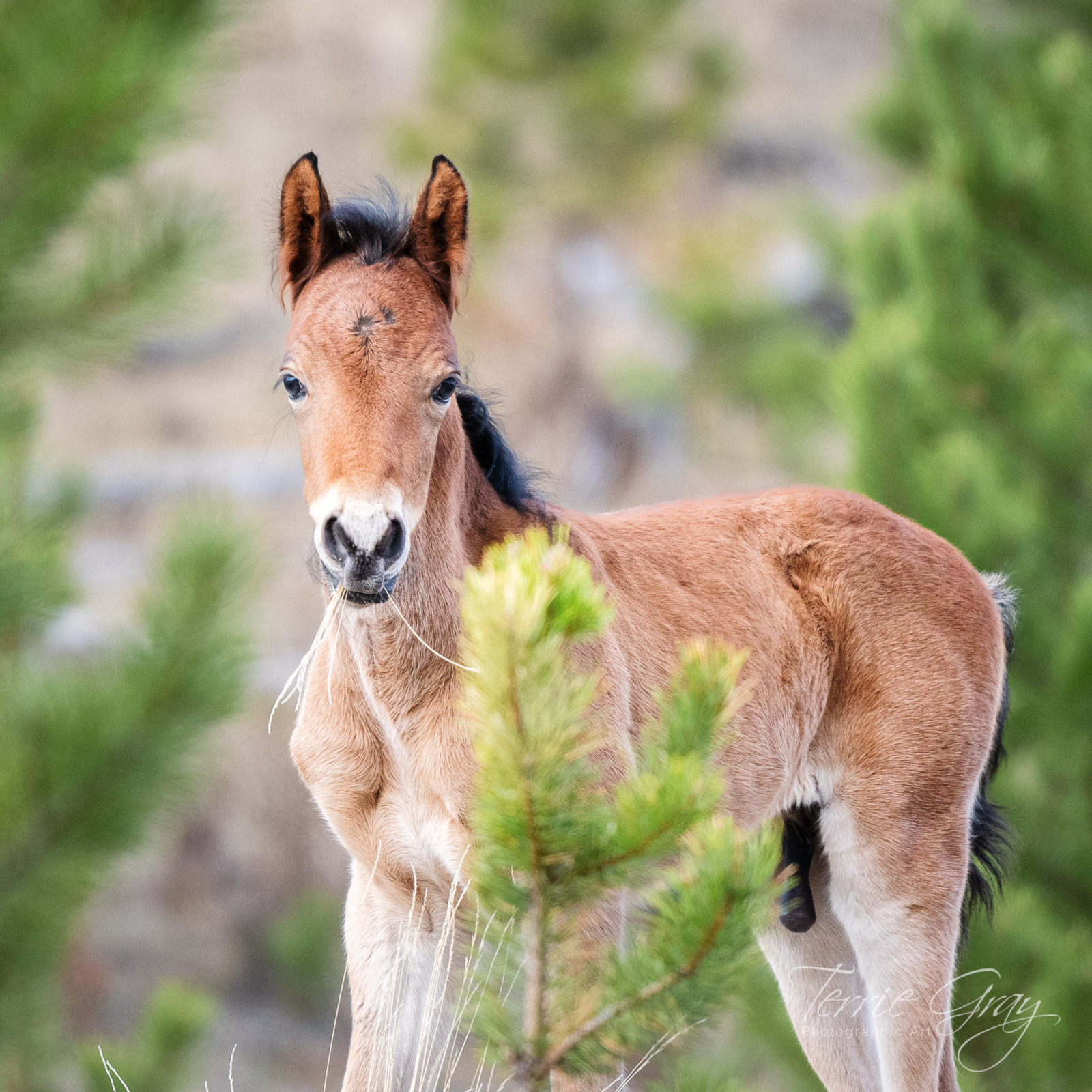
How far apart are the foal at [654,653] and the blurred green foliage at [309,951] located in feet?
29.7

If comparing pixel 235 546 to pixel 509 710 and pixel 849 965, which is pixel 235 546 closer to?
pixel 849 965

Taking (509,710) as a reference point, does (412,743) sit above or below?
below

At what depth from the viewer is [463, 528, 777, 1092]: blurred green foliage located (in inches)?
57.8

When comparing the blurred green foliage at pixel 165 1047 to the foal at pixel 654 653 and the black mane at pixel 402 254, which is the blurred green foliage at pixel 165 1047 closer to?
the foal at pixel 654 653

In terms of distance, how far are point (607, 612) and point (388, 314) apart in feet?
4.16

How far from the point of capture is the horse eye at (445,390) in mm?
2576

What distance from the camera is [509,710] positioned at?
149cm

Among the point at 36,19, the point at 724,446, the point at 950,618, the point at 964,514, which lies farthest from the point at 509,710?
the point at 724,446

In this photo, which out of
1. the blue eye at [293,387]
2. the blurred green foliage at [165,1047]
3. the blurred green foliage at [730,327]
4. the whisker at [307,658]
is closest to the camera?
the whisker at [307,658]

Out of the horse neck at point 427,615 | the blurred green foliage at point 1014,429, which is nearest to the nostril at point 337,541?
the horse neck at point 427,615

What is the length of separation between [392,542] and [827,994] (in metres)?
1.86

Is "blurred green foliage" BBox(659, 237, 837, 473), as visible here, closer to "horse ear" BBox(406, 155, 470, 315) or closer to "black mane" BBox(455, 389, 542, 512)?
"black mane" BBox(455, 389, 542, 512)

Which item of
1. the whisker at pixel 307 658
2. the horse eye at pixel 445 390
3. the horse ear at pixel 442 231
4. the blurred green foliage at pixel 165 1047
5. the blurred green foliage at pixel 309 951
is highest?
the horse ear at pixel 442 231

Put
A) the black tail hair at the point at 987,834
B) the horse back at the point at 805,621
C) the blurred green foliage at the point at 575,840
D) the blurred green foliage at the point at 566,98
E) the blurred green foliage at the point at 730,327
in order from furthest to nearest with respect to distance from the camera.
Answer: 1. the blurred green foliage at the point at 566,98
2. the blurred green foliage at the point at 730,327
3. the black tail hair at the point at 987,834
4. the horse back at the point at 805,621
5. the blurred green foliage at the point at 575,840
